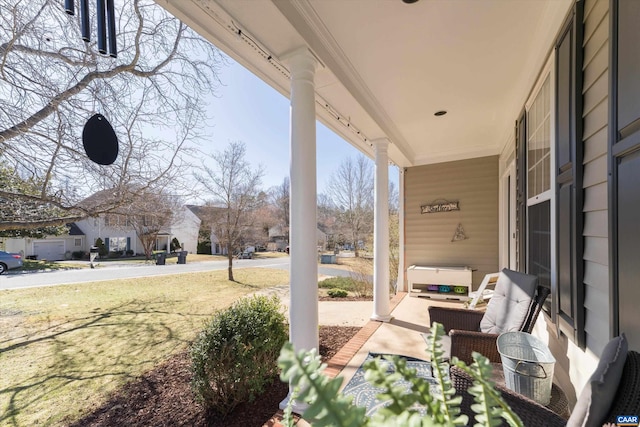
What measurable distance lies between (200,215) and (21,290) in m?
4.87

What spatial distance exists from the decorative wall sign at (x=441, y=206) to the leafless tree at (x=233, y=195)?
6.51 m

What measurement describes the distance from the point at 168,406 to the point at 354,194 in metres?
12.0

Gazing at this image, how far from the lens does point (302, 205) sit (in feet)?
7.18

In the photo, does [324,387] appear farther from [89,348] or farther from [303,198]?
[89,348]

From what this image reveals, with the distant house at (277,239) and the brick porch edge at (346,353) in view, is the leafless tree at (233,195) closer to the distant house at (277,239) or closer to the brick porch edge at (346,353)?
the distant house at (277,239)

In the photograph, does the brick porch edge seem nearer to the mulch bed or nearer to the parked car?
the mulch bed

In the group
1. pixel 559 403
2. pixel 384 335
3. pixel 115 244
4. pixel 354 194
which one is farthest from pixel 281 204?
pixel 559 403

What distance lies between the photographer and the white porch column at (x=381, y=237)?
409 centimetres

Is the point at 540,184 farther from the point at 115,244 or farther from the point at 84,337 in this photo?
the point at 115,244

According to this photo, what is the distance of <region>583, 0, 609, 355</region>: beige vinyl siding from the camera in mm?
1341

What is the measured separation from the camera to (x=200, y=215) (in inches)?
401

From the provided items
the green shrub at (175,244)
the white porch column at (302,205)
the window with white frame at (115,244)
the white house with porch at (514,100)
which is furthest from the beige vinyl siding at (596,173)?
the green shrub at (175,244)

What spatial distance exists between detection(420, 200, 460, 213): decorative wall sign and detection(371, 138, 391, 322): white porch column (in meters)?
2.04

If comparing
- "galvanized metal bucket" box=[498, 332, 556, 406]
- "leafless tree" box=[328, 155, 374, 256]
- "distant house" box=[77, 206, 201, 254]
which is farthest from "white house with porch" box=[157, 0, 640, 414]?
"leafless tree" box=[328, 155, 374, 256]
